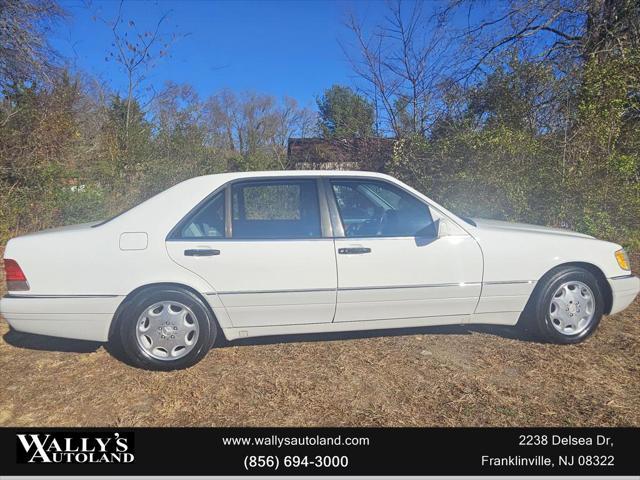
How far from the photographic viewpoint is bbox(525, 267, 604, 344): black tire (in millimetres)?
3574

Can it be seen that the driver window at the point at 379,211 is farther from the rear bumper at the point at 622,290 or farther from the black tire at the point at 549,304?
the rear bumper at the point at 622,290

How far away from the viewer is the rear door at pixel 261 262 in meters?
3.18

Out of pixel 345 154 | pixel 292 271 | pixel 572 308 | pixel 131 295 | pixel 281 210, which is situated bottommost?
pixel 572 308

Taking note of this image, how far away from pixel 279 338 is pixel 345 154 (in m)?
7.96

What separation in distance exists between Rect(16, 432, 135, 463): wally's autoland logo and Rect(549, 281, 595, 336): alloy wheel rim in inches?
134

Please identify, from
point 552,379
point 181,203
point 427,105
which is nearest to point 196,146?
point 427,105

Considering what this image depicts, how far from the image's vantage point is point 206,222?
10.9ft

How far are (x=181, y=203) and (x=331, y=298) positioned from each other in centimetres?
140

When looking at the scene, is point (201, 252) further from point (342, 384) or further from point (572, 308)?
point (572, 308)

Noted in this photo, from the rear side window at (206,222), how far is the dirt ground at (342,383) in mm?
1055

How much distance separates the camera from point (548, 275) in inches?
142

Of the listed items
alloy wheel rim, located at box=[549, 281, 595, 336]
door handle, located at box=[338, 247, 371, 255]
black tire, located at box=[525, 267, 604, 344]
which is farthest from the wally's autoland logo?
alloy wheel rim, located at box=[549, 281, 595, 336]

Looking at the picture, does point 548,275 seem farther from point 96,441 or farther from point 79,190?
point 79,190

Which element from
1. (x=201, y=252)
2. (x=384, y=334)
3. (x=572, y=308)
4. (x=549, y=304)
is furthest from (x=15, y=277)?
(x=572, y=308)
